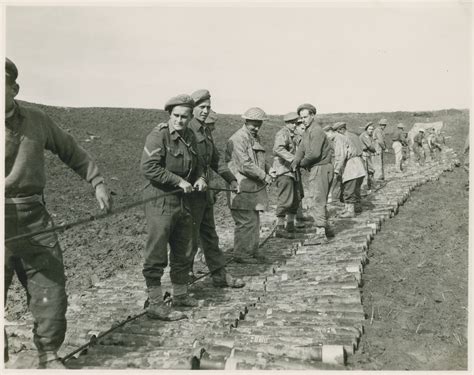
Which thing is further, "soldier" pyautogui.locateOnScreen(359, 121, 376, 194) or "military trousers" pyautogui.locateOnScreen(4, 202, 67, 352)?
"soldier" pyautogui.locateOnScreen(359, 121, 376, 194)

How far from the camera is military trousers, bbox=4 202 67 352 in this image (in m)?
3.41

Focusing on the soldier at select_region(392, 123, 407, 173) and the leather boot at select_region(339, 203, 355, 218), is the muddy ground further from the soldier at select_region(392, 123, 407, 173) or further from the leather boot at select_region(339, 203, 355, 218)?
the soldier at select_region(392, 123, 407, 173)

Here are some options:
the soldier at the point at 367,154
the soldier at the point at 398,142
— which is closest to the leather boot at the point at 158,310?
the soldier at the point at 367,154

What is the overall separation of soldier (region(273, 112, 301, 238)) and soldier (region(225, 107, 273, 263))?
139 centimetres

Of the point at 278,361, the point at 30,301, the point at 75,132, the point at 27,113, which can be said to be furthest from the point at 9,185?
the point at 75,132

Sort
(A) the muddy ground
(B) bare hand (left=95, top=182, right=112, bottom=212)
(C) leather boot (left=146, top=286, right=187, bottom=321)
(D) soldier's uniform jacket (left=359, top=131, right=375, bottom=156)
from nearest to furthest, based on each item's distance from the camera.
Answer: (B) bare hand (left=95, top=182, right=112, bottom=212) → (A) the muddy ground → (C) leather boot (left=146, top=286, right=187, bottom=321) → (D) soldier's uniform jacket (left=359, top=131, right=375, bottom=156)

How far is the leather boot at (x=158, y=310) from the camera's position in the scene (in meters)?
4.68

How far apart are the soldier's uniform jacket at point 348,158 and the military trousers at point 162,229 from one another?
5194 mm

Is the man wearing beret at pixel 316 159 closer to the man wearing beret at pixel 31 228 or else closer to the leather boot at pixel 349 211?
the leather boot at pixel 349 211

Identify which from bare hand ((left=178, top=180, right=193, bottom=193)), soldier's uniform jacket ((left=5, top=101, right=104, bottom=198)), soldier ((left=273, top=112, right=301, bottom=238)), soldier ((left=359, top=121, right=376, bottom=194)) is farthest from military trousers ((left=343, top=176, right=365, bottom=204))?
soldier's uniform jacket ((left=5, top=101, right=104, bottom=198))

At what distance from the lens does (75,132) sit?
68.0 feet

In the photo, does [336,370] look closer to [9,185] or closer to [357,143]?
[9,185]

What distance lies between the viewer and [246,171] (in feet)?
20.9

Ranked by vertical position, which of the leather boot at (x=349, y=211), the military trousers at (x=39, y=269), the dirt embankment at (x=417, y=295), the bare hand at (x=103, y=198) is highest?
the bare hand at (x=103, y=198)
